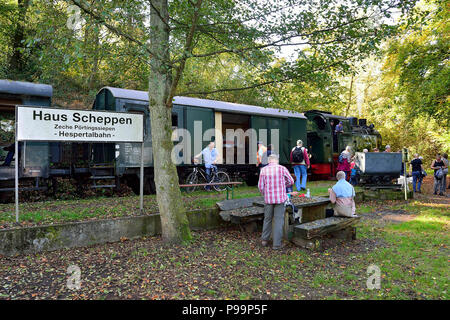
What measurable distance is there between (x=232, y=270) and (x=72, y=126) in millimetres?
4035

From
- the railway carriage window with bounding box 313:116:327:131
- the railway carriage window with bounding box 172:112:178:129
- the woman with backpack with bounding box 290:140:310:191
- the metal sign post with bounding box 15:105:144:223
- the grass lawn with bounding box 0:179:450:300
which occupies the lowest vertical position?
the grass lawn with bounding box 0:179:450:300

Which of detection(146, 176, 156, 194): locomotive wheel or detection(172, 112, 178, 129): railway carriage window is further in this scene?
detection(172, 112, 178, 129): railway carriage window

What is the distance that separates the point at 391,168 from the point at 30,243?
13309 mm

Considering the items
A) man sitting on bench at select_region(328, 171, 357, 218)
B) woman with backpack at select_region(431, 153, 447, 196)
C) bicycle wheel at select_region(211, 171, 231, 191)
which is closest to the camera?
man sitting on bench at select_region(328, 171, 357, 218)

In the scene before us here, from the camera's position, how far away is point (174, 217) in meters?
5.71

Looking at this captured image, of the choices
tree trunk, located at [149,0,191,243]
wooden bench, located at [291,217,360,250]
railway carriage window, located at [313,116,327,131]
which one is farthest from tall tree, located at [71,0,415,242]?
railway carriage window, located at [313,116,327,131]

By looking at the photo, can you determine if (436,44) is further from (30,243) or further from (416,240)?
(30,243)

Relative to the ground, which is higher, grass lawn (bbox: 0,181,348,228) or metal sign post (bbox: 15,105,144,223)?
metal sign post (bbox: 15,105,144,223)

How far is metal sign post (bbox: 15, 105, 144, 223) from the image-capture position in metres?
5.47

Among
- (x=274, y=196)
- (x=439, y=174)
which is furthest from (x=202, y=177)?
(x=439, y=174)

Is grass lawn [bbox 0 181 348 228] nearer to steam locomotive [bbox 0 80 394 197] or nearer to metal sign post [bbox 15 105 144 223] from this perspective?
metal sign post [bbox 15 105 144 223]

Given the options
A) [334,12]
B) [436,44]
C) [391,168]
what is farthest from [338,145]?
[334,12]

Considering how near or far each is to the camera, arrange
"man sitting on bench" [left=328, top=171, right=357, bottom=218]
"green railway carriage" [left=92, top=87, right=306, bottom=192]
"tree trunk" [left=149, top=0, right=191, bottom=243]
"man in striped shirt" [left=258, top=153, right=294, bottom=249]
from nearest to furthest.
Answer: "tree trunk" [left=149, top=0, right=191, bottom=243], "man in striped shirt" [left=258, top=153, right=294, bottom=249], "man sitting on bench" [left=328, top=171, right=357, bottom=218], "green railway carriage" [left=92, top=87, right=306, bottom=192]

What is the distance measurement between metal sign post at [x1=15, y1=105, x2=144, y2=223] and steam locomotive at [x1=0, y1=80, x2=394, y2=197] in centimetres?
207
